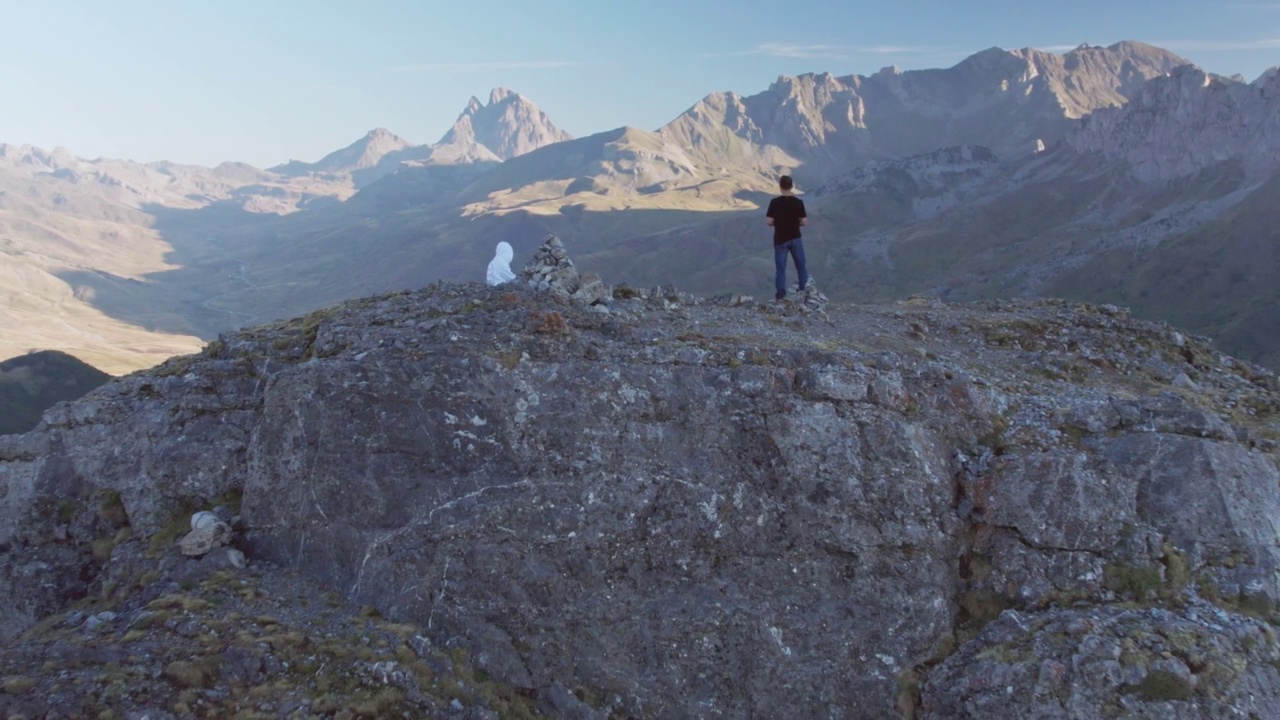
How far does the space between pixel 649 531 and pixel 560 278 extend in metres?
6.85

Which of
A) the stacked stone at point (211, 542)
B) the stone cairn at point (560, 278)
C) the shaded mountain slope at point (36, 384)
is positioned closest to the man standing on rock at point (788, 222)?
the stone cairn at point (560, 278)

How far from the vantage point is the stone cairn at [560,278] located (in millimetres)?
16922

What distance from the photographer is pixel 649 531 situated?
42.8ft

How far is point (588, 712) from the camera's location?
1201 centimetres

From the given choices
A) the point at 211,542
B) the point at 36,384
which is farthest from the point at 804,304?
the point at 36,384

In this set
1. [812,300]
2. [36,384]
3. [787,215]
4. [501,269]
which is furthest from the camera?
[36,384]

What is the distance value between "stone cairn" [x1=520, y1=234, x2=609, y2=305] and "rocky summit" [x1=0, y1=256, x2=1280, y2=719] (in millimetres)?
1552

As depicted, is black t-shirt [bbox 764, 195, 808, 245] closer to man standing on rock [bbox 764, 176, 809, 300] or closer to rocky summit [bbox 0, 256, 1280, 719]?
man standing on rock [bbox 764, 176, 809, 300]

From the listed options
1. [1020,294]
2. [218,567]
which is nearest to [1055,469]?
[218,567]

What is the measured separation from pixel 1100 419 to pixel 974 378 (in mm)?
2506

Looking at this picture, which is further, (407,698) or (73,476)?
(73,476)

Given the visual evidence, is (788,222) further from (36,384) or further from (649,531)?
(36,384)

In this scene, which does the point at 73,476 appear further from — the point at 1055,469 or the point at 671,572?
the point at 1055,469

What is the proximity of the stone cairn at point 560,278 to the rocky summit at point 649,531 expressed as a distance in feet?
5.09
